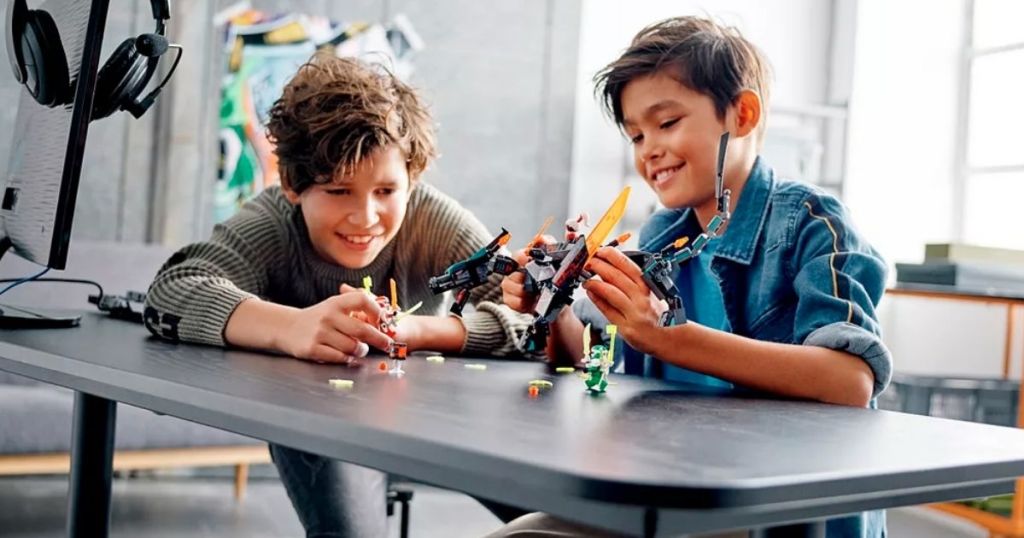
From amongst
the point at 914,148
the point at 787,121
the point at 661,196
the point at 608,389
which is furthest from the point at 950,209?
the point at 608,389

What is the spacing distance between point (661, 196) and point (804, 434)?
25.6 inches

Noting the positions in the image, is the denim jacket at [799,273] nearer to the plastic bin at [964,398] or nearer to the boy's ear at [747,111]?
the boy's ear at [747,111]

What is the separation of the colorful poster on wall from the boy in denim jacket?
7.22 feet

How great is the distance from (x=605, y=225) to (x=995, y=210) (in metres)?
3.48

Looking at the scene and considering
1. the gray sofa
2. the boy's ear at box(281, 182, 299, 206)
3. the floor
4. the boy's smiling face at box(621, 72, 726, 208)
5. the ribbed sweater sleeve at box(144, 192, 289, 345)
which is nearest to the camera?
the ribbed sweater sleeve at box(144, 192, 289, 345)

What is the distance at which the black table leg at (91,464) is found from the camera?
1.31m

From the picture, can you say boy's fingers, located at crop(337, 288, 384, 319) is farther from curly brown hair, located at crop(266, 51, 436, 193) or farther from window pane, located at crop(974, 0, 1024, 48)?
window pane, located at crop(974, 0, 1024, 48)

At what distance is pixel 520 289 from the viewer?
1159 millimetres

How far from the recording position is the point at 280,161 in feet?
4.75

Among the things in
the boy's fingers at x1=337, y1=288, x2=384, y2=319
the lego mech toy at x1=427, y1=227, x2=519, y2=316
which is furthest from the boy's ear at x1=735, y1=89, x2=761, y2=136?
the boy's fingers at x1=337, y1=288, x2=384, y2=319

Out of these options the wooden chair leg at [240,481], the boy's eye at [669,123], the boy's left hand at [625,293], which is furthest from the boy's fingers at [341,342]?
the wooden chair leg at [240,481]

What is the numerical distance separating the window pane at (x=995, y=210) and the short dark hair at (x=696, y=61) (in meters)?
2.85

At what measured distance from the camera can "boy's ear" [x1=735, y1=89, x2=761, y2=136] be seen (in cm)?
136

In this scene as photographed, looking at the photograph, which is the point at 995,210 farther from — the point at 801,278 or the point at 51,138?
the point at 51,138
